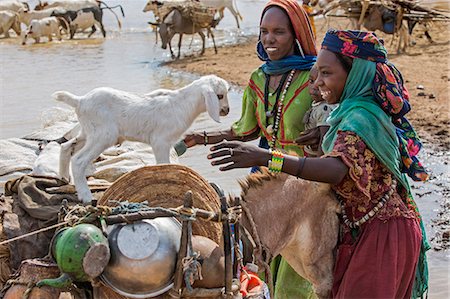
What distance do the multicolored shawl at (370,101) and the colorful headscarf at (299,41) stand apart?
84 centimetres

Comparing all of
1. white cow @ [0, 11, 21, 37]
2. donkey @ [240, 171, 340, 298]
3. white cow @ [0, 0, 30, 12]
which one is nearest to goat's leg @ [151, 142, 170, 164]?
donkey @ [240, 171, 340, 298]

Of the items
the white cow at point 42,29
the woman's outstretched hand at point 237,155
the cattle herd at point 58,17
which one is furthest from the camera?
the cattle herd at point 58,17

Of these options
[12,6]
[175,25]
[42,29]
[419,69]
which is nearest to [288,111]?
[419,69]

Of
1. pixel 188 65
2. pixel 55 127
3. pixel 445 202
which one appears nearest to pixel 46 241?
pixel 55 127

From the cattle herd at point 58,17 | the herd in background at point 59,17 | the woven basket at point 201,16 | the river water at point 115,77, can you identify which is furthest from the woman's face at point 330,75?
the herd in background at point 59,17

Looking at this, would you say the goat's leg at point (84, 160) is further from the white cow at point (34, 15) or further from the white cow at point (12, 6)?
the white cow at point (12, 6)

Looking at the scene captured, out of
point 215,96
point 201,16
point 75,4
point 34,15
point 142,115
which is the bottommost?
point 34,15

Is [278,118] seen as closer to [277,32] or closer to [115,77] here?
[277,32]

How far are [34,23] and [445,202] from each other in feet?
58.8

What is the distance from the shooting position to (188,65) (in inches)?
656

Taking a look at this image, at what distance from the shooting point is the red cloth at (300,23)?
3.47m

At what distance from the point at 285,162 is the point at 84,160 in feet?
7.19

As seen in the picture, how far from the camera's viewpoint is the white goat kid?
4.40m

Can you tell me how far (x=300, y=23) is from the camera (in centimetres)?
350
